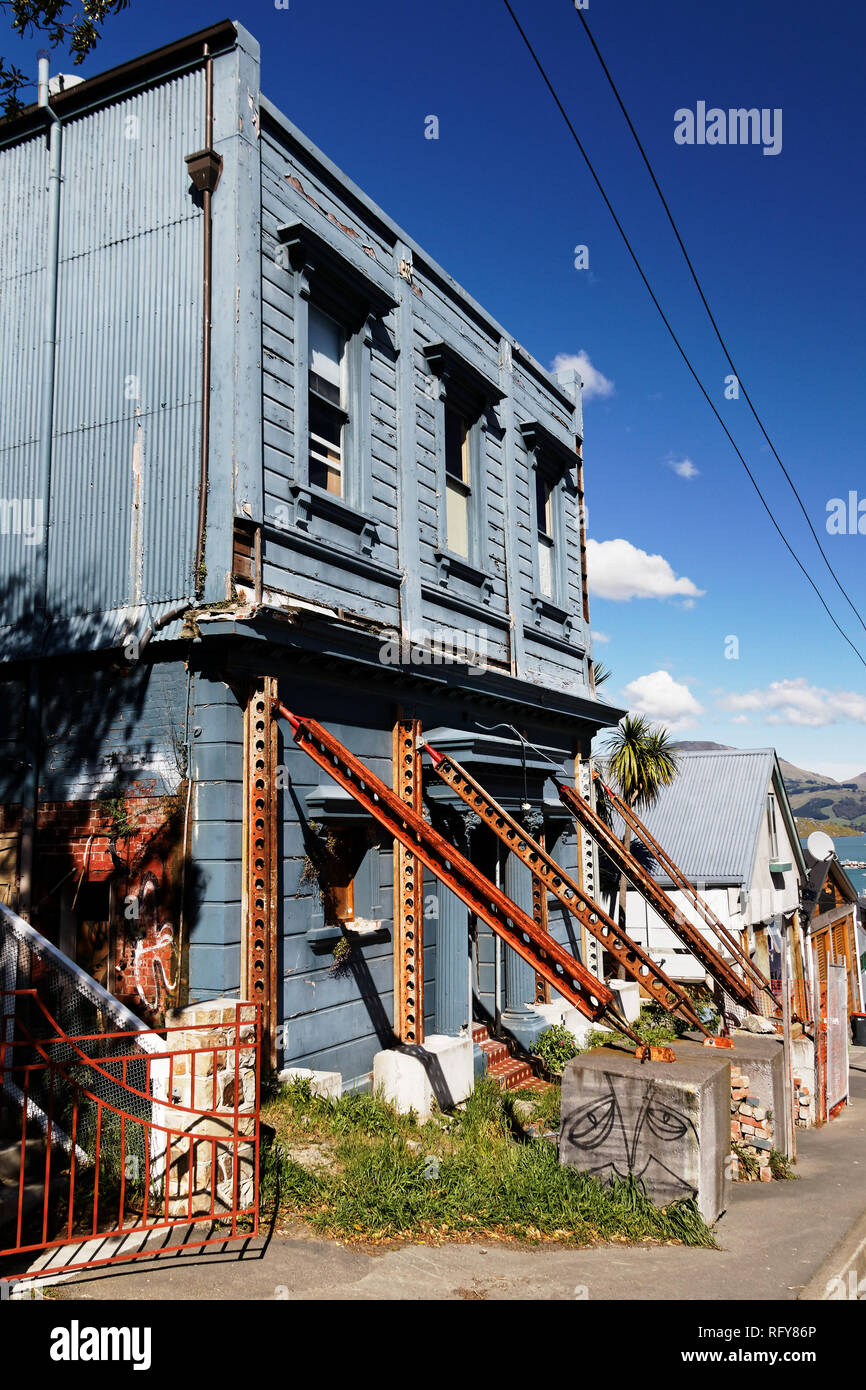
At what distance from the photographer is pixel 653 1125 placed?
7121mm

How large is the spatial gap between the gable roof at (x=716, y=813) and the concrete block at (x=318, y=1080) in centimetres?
1622

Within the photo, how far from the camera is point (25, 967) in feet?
24.9

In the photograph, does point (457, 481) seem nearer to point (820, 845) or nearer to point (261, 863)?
point (261, 863)

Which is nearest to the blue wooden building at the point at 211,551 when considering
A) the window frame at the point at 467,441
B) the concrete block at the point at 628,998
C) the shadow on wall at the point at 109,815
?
the shadow on wall at the point at 109,815

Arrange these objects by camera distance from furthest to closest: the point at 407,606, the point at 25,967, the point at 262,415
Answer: the point at 407,606
the point at 262,415
the point at 25,967

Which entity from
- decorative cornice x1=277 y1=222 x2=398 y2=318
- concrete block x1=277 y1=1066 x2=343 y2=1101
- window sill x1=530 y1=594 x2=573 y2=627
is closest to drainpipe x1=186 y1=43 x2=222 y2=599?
decorative cornice x1=277 y1=222 x2=398 y2=318

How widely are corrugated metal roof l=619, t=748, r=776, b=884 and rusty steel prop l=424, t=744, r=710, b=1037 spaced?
12.7 m

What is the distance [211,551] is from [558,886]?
503 cm

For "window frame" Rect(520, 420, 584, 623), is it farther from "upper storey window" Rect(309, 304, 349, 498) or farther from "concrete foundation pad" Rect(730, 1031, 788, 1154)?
"concrete foundation pad" Rect(730, 1031, 788, 1154)

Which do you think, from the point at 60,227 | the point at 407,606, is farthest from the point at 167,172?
the point at 407,606

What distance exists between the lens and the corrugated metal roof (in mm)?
23578

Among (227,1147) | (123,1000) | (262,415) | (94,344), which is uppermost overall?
(94,344)
